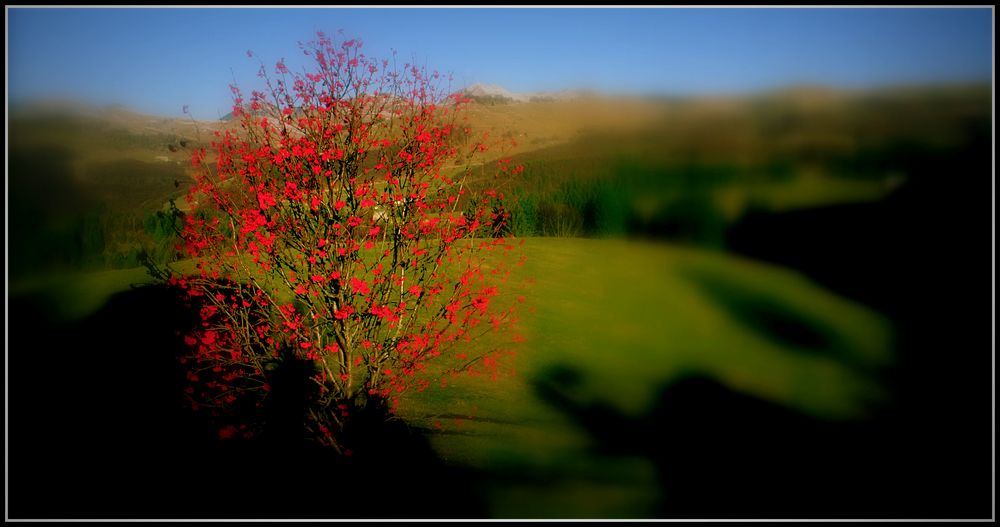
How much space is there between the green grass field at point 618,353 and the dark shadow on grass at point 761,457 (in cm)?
21

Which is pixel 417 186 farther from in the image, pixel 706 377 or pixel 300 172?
pixel 706 377

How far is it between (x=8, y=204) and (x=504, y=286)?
22.3 feet

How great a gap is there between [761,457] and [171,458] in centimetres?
568

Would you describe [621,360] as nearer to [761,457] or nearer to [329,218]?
[761,457]

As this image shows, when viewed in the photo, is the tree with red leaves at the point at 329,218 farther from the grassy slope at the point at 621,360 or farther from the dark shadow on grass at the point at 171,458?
the grassy slope at the point at 621,360

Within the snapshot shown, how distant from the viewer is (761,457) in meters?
5.94

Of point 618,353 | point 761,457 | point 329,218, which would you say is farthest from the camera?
point 618,353

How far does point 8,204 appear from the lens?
4125 mm

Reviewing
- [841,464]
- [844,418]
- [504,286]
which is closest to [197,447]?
[504,286]

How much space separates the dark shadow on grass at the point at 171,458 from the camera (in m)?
4.55

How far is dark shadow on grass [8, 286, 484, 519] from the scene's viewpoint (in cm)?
455

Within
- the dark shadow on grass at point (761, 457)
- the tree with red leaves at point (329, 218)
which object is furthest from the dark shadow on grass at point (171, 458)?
the dark shadow on grass at point (761, 457)

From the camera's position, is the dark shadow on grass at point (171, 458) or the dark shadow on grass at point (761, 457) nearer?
the dark shadow on grass at point (171, 458)

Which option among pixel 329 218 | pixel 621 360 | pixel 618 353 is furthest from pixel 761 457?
pixel 329 218
